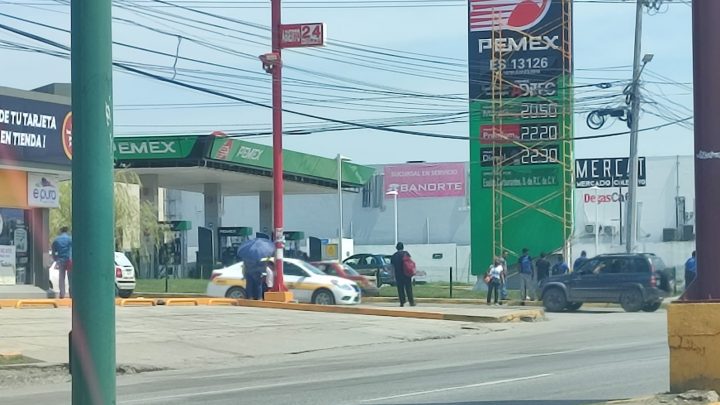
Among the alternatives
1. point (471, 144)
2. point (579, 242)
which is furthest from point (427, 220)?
point (471, 144)

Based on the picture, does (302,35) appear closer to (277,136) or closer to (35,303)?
(277,136)

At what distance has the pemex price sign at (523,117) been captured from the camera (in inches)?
1747

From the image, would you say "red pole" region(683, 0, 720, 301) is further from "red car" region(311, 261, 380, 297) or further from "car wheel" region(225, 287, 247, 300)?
"red car" region(311, 261, 380, 297)

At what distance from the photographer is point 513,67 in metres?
44.8

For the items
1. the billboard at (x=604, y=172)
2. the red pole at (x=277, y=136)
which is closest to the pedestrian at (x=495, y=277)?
the red pole at (x=277, y=136)

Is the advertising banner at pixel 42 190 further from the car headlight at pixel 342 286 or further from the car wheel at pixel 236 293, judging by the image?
the car headlight at pixel 342 286

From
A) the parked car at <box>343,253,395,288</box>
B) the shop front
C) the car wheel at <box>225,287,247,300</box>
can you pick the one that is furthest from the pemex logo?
the shop front

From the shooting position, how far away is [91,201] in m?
4.00

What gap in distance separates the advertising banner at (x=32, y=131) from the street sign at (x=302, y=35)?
5.57 meters

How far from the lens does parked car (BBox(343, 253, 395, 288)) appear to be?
48375 mm

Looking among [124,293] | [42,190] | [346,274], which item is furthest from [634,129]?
[42,190]

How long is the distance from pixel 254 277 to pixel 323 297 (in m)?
2.39

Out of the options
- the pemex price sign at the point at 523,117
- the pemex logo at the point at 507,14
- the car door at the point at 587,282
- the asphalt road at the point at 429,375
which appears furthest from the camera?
the pemex logo at the point at 507,14

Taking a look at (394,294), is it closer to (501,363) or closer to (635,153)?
(635,153)
